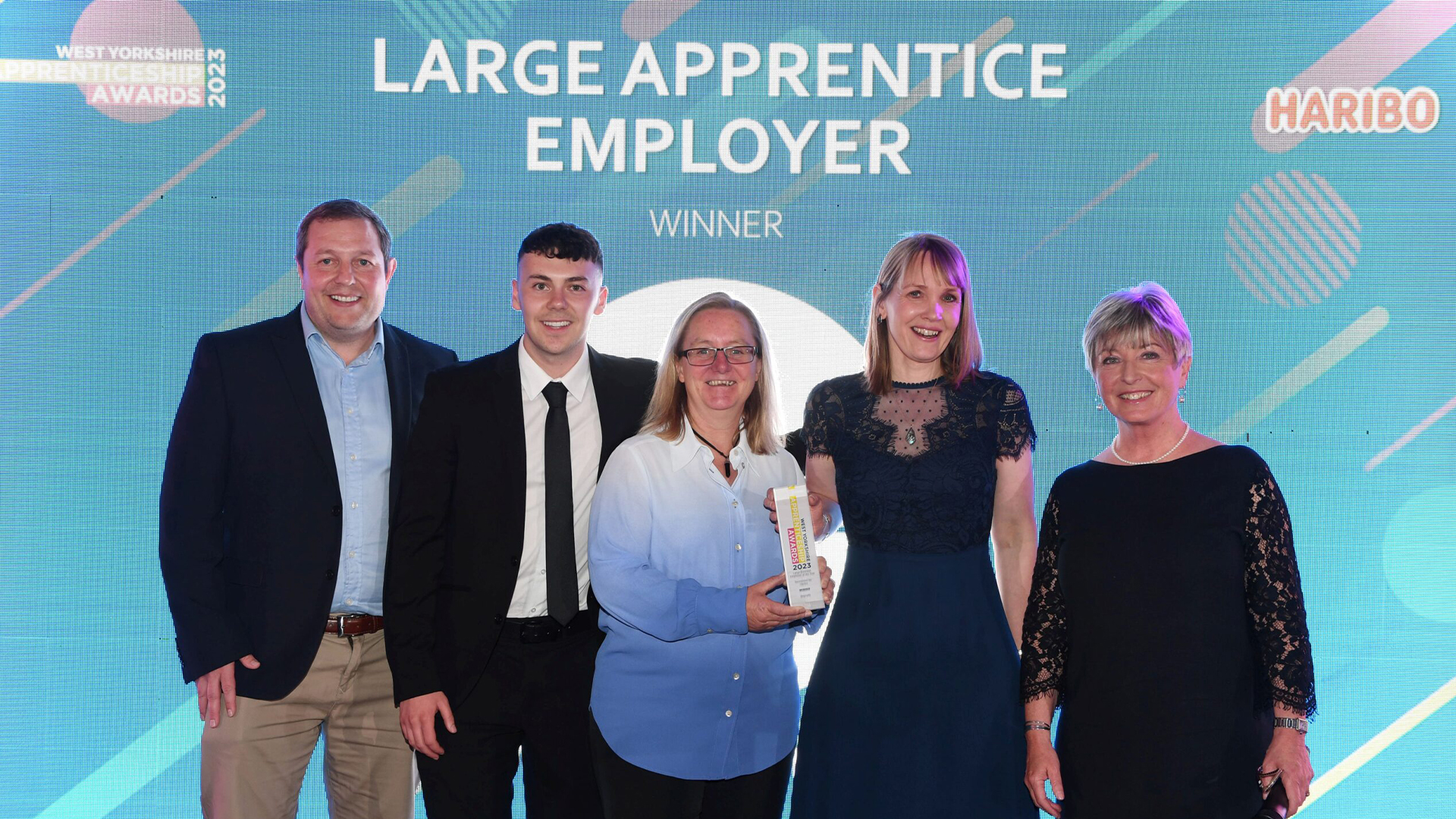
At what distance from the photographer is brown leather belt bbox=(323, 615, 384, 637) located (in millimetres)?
2402

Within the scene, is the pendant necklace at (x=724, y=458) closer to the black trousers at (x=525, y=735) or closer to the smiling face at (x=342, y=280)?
the black trousers at (x=525, y=735)

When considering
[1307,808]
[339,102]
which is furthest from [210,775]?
[1307,808]

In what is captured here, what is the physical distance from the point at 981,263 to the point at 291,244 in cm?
232

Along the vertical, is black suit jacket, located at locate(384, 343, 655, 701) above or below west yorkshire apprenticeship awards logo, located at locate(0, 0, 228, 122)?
below

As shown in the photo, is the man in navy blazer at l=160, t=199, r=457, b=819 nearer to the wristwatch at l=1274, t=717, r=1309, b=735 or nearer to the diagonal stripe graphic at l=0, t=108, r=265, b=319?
the diagonal stripe graphic at l=0, t=108, r=265, b=319

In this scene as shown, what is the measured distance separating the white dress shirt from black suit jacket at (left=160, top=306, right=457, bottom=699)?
13.5 inches

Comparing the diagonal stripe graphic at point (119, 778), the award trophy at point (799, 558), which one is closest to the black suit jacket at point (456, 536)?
the award trophy at point (799, 558)

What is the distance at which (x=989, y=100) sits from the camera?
3.29m

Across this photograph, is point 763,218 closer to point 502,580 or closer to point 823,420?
point 823,420

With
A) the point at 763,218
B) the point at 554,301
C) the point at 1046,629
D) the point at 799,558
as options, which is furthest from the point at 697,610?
the point at 763,218

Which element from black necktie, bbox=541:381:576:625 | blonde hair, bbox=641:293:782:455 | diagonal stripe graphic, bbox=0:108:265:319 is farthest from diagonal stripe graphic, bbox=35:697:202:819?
blonde hair, bbox=641:293:782:455

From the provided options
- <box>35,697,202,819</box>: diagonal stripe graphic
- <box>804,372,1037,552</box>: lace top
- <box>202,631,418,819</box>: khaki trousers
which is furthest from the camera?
<box>35,697,202,819</box>: diagonal stripe graphic

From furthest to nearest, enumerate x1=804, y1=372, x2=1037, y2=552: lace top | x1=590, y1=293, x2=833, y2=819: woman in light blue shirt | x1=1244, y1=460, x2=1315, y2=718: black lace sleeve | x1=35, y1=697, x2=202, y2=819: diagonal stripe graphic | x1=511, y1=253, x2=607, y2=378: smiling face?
x1=35, y1=697, x2=202, y2=819: diagonal stripe graphic < x1=511, y1=253, x2=607, y2=378: smiling face < x1=804, y1=372, x2=1037, y2=552: lace top < x1=590, y1=293, x2=833, y2=819: woman in light blue shirt < x1=1244, y1=460, x2=1315, y2=718: black lace sleeve

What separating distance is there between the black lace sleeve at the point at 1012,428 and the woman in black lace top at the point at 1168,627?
0.16m
